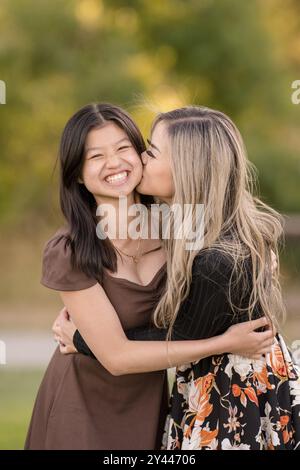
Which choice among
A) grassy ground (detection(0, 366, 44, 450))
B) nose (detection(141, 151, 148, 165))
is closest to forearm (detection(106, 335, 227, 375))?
nose (detection(141, 151, 148, 165))

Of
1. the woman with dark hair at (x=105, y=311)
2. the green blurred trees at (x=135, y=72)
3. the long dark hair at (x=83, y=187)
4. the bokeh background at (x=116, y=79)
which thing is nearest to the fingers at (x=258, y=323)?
the woman with dark hair at (x=105, y=311)

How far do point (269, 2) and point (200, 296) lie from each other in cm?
1057

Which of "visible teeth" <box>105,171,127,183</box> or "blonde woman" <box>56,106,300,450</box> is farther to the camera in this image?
"visible teeth" <box>105,171,127,183</box>

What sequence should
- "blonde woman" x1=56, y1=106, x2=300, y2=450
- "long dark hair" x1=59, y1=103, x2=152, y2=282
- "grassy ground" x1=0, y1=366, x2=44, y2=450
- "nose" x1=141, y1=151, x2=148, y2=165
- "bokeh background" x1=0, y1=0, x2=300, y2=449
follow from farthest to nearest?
1. "bokeh background" x1=0, y1=0, x2=300, y2=449
2. "grassy ground" x1=0, y1=366, x2=44, y2=450
3. "nose" x1=141, y1=151, x2=148, y2=165
4. "long dark hair" x1=59, y1=103, x2=152, y2=282
5. "blonde woman" x1=56, y1=106, x2=300, y2=450

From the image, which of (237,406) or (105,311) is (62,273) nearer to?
(105,311)

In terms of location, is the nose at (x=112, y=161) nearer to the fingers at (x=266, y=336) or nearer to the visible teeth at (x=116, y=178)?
the visible teeth at (x=116, y=178)

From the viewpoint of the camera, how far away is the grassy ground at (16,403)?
4383mm

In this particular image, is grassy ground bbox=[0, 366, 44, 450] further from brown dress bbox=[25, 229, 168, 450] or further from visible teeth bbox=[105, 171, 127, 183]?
visible teeth bbox=[105, 171, 127, 183]

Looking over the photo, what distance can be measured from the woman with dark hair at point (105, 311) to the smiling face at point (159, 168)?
0.06 metres

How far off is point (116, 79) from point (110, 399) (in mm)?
8707

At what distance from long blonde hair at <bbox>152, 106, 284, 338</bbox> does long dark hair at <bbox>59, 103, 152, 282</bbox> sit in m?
0.19

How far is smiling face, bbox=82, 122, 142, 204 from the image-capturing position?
2471mm

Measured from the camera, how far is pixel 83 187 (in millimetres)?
2568
